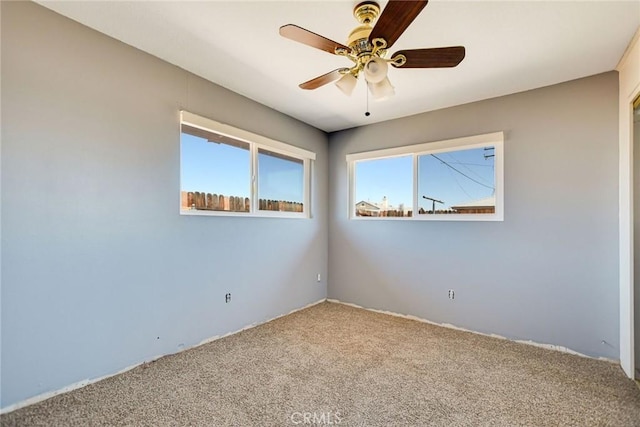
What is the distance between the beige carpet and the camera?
1.77m

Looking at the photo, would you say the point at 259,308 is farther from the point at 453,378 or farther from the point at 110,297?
the point at 453,378

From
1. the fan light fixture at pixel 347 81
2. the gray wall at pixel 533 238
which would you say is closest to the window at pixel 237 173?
the gray wall at pixel 533 238

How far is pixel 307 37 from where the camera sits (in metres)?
1.63

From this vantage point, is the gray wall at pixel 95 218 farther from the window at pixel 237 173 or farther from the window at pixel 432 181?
the window at pixel 432 181

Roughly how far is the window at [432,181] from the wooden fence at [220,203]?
1.22 m

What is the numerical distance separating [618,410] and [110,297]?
138 inches

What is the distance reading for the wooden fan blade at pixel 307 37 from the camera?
5.10 feet

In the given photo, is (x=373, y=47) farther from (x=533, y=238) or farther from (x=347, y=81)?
(x=533, y=238)

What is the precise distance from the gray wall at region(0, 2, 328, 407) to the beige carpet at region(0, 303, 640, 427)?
0.29 meters

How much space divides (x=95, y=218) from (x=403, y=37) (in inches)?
101

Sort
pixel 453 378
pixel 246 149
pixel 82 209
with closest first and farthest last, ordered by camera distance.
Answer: pixel 82 209 < pixel 453 378 < pixel 246 149

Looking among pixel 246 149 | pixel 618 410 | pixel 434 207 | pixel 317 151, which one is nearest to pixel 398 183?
pixel 434 207

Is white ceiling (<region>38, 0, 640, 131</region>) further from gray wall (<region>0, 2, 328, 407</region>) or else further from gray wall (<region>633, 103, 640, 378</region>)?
gray wall (<region>633, 103, 640, 378</region>)

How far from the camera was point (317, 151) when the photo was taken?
4.22 metres
